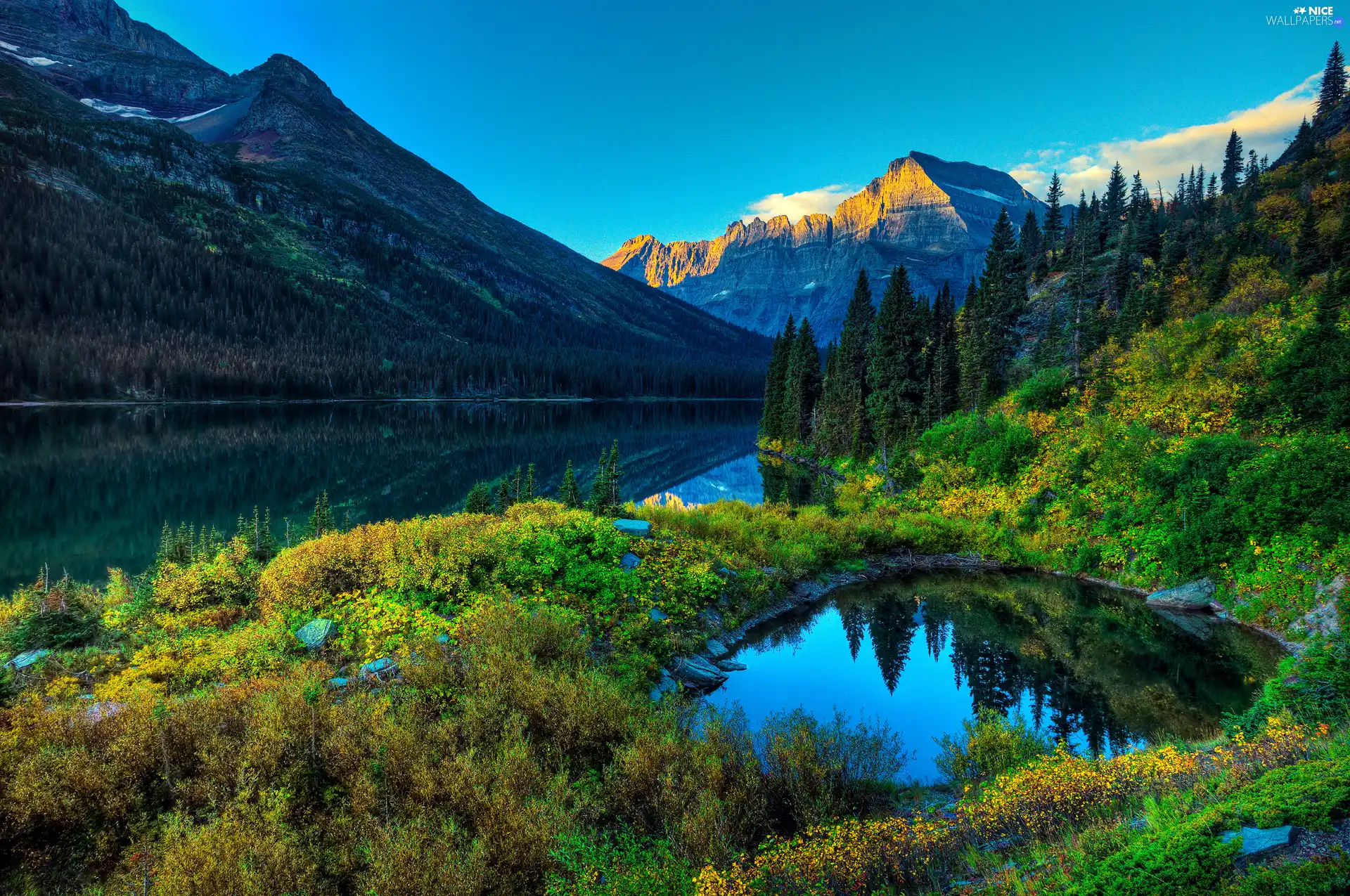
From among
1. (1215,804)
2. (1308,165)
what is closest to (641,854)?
(1215,804)

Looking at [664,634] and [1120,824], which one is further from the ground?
[1120,824]

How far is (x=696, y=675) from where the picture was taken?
15.1m

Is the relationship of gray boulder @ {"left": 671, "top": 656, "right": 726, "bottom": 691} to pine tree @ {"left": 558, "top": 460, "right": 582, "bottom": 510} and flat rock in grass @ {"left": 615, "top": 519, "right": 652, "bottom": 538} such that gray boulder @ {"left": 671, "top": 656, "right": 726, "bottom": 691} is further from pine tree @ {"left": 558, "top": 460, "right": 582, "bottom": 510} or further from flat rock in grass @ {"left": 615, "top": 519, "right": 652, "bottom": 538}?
pine tree @ {"left": 558, "top": 460, "right": 582, "bottom": 510}

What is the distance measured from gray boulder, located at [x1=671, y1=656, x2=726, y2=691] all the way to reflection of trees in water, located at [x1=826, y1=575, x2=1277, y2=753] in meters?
4.93

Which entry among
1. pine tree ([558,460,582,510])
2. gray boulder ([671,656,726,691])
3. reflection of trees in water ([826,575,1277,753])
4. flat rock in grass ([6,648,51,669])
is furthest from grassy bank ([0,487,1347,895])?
pine tree ([558,460,582,510])

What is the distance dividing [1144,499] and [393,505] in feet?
126

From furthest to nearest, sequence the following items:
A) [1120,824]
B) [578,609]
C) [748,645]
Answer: [748,645]
[578,609]
[1120,824]

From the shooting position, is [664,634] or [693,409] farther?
[693,409]

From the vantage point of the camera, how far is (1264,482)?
18.7 metres

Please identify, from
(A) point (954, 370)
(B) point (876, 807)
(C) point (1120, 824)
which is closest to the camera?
(C) point (1120, 824)

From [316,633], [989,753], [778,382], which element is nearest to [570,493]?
[316,633]

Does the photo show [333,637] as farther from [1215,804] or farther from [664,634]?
[1215,804]

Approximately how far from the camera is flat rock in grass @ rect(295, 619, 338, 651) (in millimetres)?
11758

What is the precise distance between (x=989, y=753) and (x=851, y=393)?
46.7 meters
